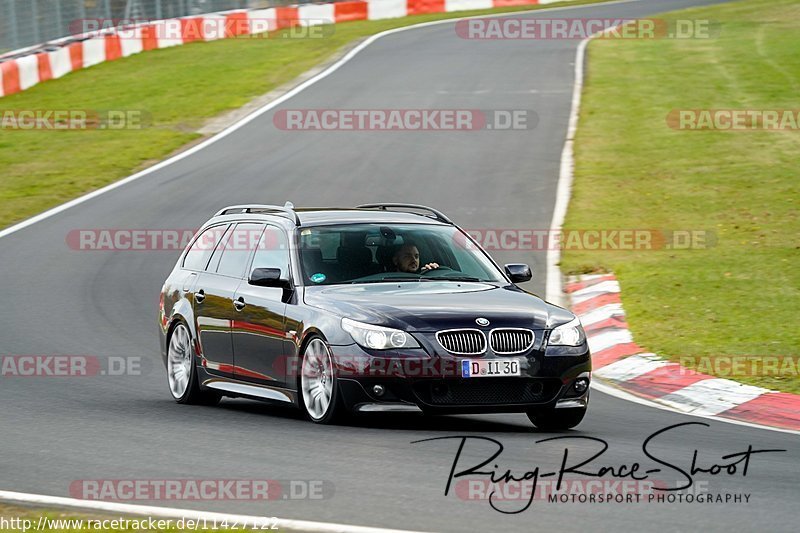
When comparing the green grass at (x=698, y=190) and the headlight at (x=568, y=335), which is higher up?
the headlight at (x=568, y=335)

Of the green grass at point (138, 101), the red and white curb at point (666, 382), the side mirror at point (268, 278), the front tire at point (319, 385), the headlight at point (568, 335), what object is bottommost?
the green grass at point (138, 101)

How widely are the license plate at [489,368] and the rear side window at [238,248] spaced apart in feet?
8.61

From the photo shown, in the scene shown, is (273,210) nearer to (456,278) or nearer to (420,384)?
(456,278)

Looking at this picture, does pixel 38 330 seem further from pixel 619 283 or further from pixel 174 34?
pixel 174 34

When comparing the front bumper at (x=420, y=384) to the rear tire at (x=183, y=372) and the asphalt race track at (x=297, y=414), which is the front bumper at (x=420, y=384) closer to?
the asphalt race track at (x=297, y=414)

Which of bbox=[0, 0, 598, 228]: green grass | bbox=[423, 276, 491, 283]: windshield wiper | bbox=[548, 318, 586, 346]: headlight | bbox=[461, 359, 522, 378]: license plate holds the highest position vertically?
bbox=[423, 276, 491, 283]: windshield wiper

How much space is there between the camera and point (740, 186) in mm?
22125

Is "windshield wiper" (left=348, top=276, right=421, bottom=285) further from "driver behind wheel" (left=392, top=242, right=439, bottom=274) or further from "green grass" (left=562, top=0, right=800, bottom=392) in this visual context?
"green grass" (left=562, top=0, right=800, bottom=392)

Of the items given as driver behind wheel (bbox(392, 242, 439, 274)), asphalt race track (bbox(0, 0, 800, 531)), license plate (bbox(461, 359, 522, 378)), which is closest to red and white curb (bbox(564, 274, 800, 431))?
asphalt race track (bbox(0, 0, 800, 531))

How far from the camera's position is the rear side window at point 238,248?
11.5 metres

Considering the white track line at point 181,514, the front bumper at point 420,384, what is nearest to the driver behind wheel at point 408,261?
the front bumper at point 420,384

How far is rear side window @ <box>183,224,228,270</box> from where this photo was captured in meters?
12.1

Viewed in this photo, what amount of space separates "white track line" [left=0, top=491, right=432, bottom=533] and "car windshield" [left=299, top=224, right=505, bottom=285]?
344 centimetres

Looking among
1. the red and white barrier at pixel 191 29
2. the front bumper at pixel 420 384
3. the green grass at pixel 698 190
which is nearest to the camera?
the front bumper at pixel 420 384
